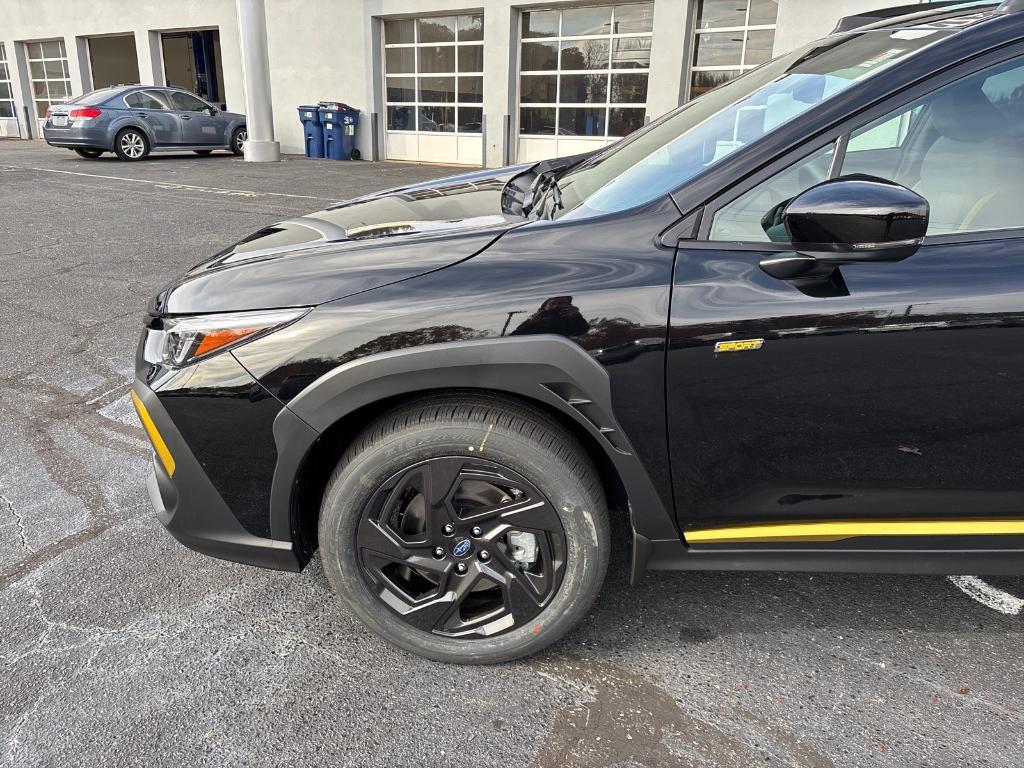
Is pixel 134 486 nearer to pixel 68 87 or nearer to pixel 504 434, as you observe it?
pixel 504 434

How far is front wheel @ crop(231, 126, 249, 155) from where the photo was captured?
17.8 metres

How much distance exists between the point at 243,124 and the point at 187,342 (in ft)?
58.5

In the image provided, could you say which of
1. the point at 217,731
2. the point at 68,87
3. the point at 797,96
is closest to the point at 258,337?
the point at 217,731

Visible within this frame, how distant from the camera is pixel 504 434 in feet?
6.29

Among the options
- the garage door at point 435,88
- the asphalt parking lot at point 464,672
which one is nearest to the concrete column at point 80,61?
the garage door at point 435,88

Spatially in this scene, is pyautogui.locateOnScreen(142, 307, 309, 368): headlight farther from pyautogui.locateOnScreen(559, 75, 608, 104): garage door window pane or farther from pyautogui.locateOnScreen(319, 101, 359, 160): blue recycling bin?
pyautogui.locateOnScreen(319, 101, 359, 160): blue recycling bin

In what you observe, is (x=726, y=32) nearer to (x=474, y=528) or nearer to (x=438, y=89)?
(x=438, y=89)

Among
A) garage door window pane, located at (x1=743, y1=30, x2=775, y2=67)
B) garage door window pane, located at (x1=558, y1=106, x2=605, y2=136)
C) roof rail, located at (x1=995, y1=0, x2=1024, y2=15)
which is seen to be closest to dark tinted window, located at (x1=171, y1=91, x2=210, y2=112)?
garage door window pane, located at (x1=558, y1=106, x2=605, y2=136)

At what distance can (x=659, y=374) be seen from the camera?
184 centimetres

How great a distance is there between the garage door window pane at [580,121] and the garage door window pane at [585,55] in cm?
79

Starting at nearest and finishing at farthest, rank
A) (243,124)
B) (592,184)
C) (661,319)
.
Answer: (661,319) → (592,184) → (243,124)

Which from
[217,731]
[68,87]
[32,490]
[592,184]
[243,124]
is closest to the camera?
[217,731]

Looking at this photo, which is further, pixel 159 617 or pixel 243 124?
pixel 243 124

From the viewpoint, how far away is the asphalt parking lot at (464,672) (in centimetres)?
192
